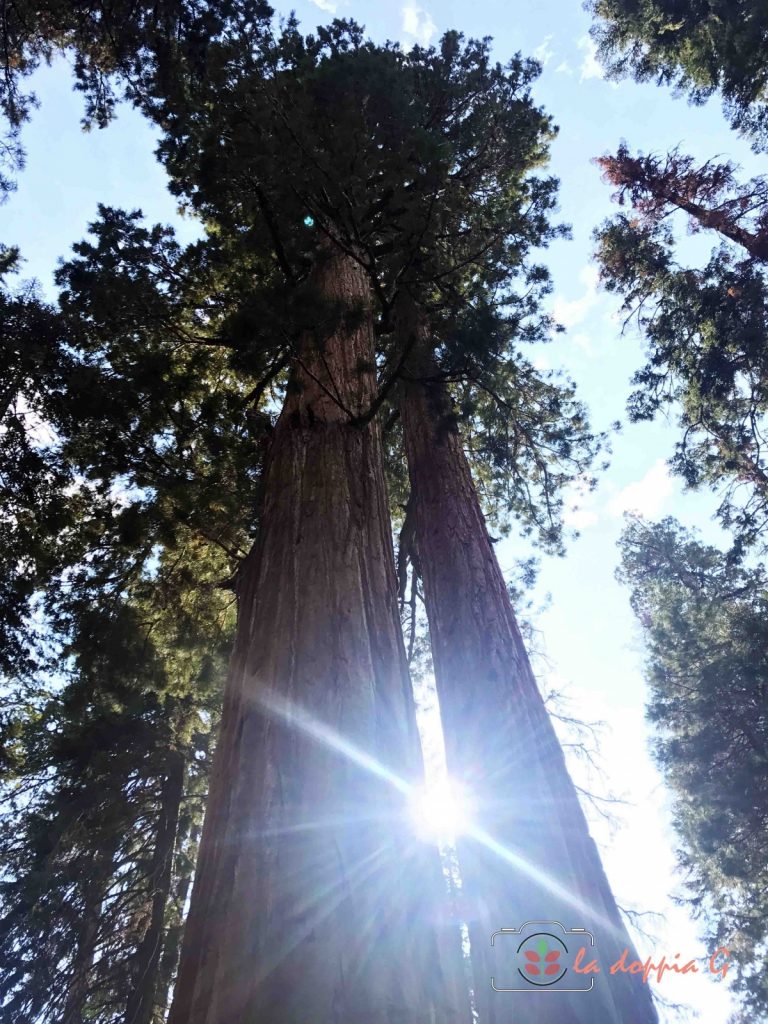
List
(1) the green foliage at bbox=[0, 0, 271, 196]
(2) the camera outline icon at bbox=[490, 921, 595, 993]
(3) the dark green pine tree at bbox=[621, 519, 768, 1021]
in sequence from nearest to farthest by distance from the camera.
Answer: (2) the camera outline icon at bbox=[490, 921, 595, 993]
(1) the green foliage at bbox=[0, 0, 271, 196]
(3) the dark green pine tree at bbox=[621, 519, 768, 1021]

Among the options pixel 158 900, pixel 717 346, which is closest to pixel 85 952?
pixel 158 900

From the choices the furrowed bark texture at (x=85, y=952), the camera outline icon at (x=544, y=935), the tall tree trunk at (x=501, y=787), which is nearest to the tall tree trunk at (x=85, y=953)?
the furrowed bark texture at (x=85, y=952)

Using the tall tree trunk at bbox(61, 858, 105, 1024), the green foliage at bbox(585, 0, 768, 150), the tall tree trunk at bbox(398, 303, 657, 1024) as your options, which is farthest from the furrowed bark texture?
the green foliage at bbox(585, 0, 768, 150)

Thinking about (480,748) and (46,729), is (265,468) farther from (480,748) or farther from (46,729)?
(46,729)

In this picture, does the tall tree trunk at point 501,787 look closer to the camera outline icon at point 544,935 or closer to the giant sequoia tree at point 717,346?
the camera outline icon at point 544,935

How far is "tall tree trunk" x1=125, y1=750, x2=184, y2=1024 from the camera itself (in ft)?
22.1

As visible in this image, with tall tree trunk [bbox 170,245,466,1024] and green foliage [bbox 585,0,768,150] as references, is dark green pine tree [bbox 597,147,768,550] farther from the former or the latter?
tall tree trunk [bbox 170,245,466,1024]

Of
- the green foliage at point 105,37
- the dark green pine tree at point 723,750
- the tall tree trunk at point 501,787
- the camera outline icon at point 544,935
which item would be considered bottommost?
the camera outline icon at point 544,935

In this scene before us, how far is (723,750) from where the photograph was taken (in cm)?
1222

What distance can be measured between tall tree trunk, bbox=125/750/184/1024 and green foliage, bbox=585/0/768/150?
11600mm

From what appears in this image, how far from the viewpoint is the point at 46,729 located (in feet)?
30.5

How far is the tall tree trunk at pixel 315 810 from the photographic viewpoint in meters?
1.34

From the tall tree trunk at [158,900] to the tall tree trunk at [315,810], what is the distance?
263 inches

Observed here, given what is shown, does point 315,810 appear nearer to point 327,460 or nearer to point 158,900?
point 327,460
